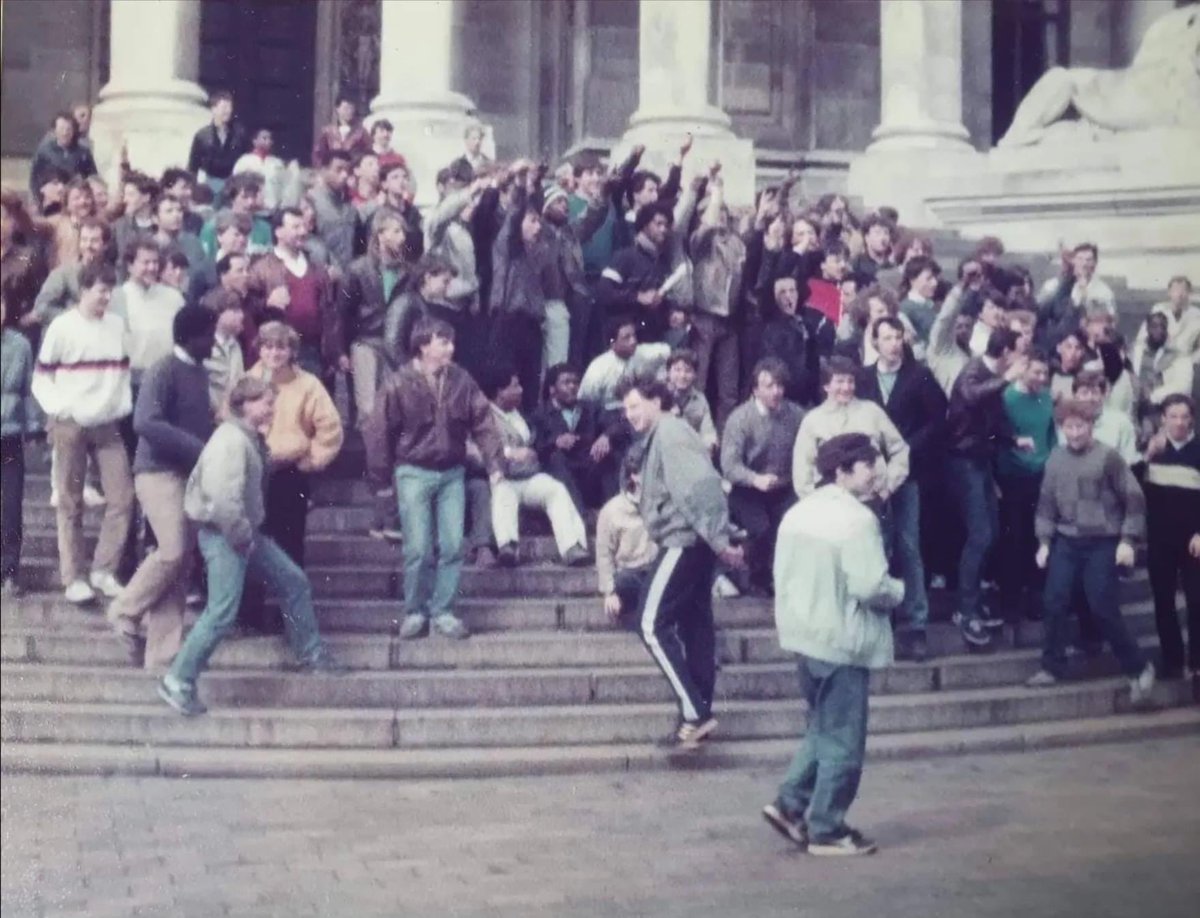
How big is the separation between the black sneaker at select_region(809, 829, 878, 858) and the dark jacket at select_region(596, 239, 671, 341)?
522 centimetres

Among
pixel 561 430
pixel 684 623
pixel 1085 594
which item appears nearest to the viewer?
pixel 684 623

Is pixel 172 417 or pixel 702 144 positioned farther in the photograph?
pixel 702 144

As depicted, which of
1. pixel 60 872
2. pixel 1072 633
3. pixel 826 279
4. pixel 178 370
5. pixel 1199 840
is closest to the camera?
pixel 60 872

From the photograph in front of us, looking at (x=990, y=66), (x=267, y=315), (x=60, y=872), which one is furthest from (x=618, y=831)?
(x=990, y=66)

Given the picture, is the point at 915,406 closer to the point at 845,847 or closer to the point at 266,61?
the point at 845,847

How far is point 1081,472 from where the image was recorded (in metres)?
11.3

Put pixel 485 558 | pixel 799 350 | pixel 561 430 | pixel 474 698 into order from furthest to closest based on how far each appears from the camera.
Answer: pixel 799 350 → pixel 561 430 → pixel 485 558 → pixel 474 698

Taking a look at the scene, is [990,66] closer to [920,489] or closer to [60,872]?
[920,489]

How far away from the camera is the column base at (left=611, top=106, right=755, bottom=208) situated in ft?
64.1

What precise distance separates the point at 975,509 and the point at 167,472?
4.92 meters

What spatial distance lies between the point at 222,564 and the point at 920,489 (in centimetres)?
436

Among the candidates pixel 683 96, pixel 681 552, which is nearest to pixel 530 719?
pixel 681 552

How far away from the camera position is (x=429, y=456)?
11.4 meters

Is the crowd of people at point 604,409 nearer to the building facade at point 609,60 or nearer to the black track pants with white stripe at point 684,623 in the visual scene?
the black track pants with white stripe at point 684,623
